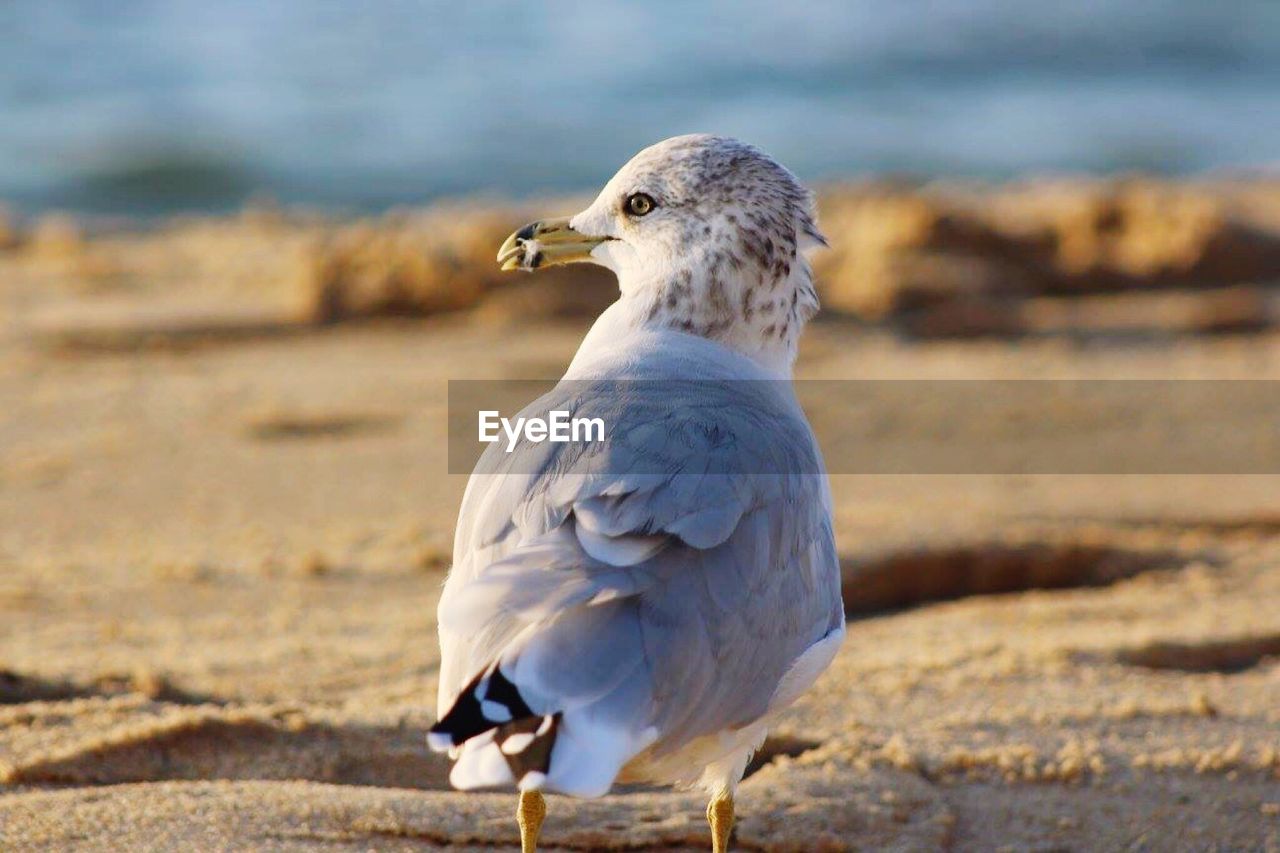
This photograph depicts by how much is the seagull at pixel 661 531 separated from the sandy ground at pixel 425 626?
Result: 1.90 feet

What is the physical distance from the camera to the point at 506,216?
28.9 ft

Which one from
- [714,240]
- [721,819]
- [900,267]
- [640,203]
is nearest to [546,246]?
[640,203]

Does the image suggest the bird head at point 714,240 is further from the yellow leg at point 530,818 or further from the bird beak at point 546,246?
the yellow leg at point 530,818

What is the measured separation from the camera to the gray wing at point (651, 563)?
234 centimetres

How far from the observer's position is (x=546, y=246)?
3.36 metres

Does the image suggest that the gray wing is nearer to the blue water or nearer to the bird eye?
the bird eye

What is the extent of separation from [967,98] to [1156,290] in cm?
838

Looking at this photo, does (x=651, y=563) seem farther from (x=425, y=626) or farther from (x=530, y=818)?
(x=425, y=626)

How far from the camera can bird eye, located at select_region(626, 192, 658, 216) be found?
3.23 meters

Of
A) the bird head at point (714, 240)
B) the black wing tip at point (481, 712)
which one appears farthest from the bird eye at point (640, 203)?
the black wing tip at point (481, 712)

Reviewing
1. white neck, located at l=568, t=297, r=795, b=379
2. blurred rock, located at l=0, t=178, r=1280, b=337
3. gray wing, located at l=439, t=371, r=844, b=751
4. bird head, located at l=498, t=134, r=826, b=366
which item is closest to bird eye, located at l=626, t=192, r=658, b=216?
bird head, located at l=498, t=134, r=826, b=366

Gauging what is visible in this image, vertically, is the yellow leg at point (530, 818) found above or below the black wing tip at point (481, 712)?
below

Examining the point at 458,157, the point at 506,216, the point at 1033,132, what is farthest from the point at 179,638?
the point at 1033,132

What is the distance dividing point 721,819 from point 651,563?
0.64m
